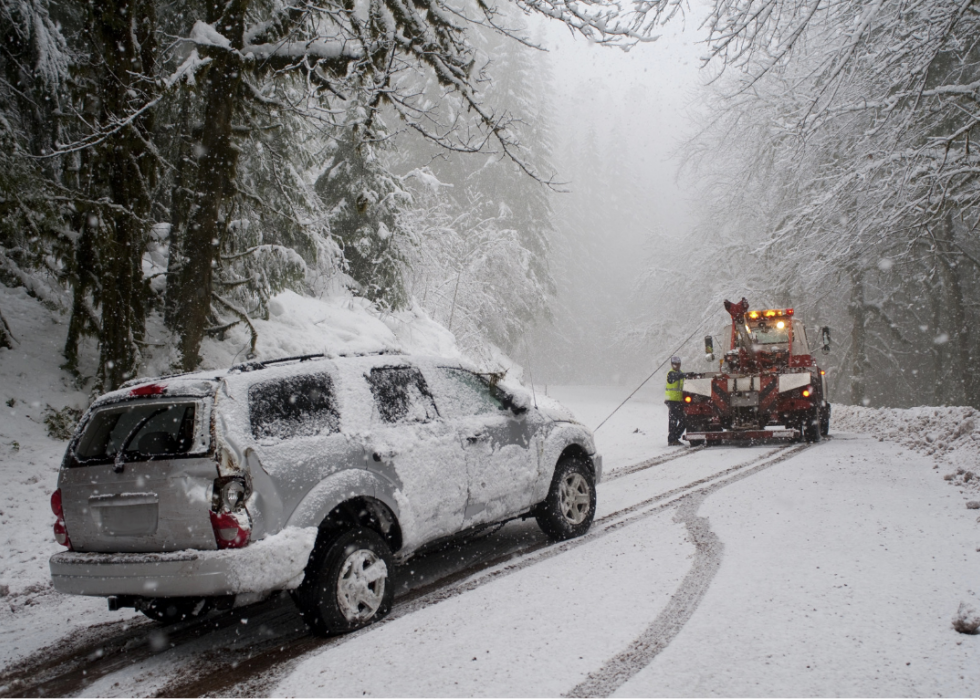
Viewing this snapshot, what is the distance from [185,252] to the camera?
912cm

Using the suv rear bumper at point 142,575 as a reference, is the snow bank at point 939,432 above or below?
above

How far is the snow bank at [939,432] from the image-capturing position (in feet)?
28.8

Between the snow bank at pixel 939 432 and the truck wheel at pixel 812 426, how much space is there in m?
1.38

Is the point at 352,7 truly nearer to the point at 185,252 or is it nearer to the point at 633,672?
the point at 185,252

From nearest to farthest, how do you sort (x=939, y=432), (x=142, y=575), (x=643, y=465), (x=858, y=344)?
(x=142, y=575) < (x=643, y=465) < (x=939, y=432) < (x=858, y=344)

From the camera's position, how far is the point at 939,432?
11430 mm

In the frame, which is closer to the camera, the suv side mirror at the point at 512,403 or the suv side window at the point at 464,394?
the suv side window at the point at 464,394

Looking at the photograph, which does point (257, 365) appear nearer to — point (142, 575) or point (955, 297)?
point (142, 575)

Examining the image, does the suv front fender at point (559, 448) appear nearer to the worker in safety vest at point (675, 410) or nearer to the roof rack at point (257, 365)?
the roof rack at point (257, 365)

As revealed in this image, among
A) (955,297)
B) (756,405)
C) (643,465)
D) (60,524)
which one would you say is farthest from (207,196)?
(955,297)

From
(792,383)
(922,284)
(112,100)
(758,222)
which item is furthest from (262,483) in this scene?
(758,222)

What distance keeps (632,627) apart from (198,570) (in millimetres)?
2480

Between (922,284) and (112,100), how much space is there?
942 inches

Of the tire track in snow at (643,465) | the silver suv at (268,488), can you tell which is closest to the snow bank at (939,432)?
the tire track in snow at (643,465)
